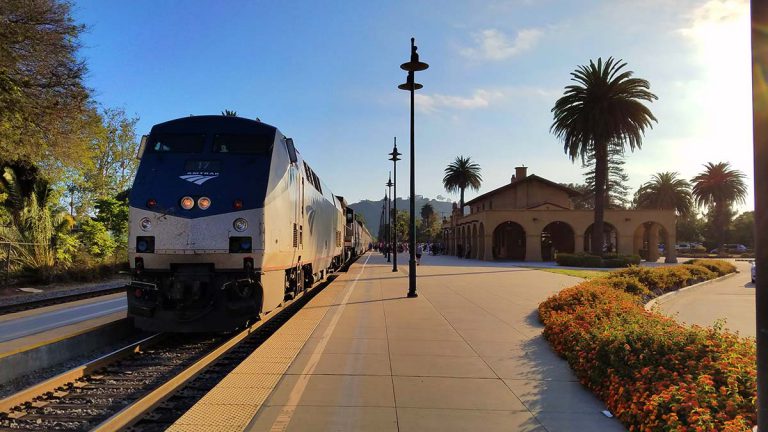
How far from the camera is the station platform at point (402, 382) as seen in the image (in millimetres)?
5012

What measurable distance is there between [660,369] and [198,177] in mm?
7278

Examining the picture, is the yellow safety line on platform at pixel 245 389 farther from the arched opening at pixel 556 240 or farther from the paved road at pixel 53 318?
the arched opening at pixel 556 240

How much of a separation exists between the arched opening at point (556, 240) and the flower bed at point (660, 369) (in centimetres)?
4358

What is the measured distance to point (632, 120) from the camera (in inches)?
1475

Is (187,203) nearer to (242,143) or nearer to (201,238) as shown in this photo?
(201,238)

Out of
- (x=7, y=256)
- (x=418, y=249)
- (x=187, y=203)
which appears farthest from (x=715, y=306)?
(x=418, y=249)

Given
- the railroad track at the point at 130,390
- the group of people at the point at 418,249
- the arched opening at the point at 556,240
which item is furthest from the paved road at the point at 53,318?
the arched opening at the point at 556,240

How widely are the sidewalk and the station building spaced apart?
35.2 meters

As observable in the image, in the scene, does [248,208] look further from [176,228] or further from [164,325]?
[164,325]

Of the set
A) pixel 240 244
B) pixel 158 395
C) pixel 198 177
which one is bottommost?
pixel 158 395

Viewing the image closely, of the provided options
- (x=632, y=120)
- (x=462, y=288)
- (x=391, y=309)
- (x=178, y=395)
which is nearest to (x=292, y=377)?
(x=178, y=395)

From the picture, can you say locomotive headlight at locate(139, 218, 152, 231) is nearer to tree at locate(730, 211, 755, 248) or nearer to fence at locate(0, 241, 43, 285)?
fence at locate(0, 241, 43, 285)

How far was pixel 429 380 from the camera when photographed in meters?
6.46

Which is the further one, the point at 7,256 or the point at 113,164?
the point at 113,164
